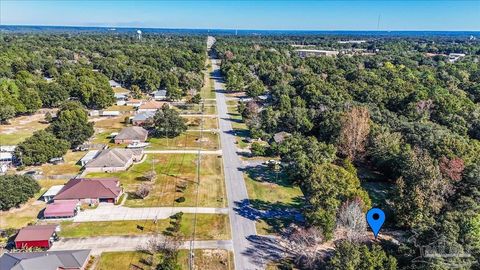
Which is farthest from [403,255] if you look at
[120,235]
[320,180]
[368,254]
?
[120,235]

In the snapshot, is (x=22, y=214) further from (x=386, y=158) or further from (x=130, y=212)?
(x=386, y=158)

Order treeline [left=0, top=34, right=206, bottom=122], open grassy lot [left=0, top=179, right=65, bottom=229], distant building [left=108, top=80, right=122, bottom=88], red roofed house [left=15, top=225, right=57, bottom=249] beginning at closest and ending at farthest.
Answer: red roofed house [left=15, top=225, right=57, bottom=249]
open grassy lot [left=0, top=179, right=65, bottom=229]
treeline [left=0, top=34, right=206, bottom=122]
distant building [left=108, top=80, right=122, bottom=88]

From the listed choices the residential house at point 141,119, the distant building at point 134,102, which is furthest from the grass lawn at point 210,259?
the distant building at point 134,102

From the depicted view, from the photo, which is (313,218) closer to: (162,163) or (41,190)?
(162,163)

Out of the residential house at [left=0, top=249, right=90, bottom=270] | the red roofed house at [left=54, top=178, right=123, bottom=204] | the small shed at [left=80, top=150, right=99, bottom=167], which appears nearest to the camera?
the residential house at [left=0, top=249, right=90, bottom=270]

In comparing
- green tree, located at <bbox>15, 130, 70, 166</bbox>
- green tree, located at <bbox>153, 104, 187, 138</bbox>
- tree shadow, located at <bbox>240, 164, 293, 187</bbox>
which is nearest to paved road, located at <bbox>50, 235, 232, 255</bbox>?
tree shadow, located at <bbox>240, 164, 293, 187</bbox>

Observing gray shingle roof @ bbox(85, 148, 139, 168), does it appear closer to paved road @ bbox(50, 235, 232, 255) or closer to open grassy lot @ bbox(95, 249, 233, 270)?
paved road @ bbox(50, 235, 232, 255)
